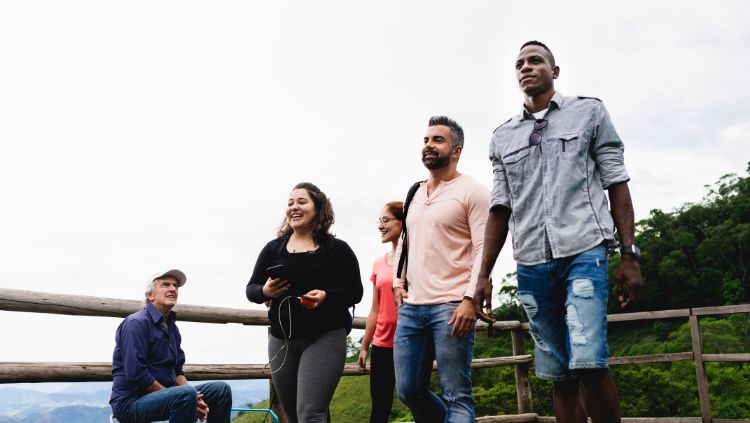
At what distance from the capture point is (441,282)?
2.74 meters

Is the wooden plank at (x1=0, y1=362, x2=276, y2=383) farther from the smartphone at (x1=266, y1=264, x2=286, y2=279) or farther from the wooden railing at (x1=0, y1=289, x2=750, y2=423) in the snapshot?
the smartphone at (x1=266, y1=264, x2=286, y2=279)

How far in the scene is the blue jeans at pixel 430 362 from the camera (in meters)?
2.65

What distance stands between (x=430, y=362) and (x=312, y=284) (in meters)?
0.65

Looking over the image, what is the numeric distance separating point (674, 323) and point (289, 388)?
37076mm

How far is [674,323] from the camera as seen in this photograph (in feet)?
117

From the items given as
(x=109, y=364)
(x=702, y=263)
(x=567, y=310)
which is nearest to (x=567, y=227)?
(x=567, y=310)

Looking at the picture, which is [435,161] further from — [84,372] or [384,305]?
[84,372]

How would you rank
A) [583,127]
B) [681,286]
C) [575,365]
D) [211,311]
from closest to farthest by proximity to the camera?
[575,365], [583,127], [211,311], [681,286]

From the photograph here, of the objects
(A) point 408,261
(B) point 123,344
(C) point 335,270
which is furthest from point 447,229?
(B) point 123,344

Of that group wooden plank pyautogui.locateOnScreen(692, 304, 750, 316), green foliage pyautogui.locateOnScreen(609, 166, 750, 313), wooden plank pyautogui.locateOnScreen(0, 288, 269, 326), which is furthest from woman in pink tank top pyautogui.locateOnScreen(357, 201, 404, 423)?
green foliage pyautogui.locateOnScreen(609, 166, 750, 313)

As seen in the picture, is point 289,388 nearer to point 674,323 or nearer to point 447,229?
point 447,229

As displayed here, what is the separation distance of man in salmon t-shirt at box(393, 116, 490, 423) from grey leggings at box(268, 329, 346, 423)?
0.30m

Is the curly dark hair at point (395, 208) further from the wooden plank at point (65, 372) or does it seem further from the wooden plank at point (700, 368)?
the wooden plank at point (700, 368)

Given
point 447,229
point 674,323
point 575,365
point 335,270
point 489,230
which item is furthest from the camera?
point 674,323
